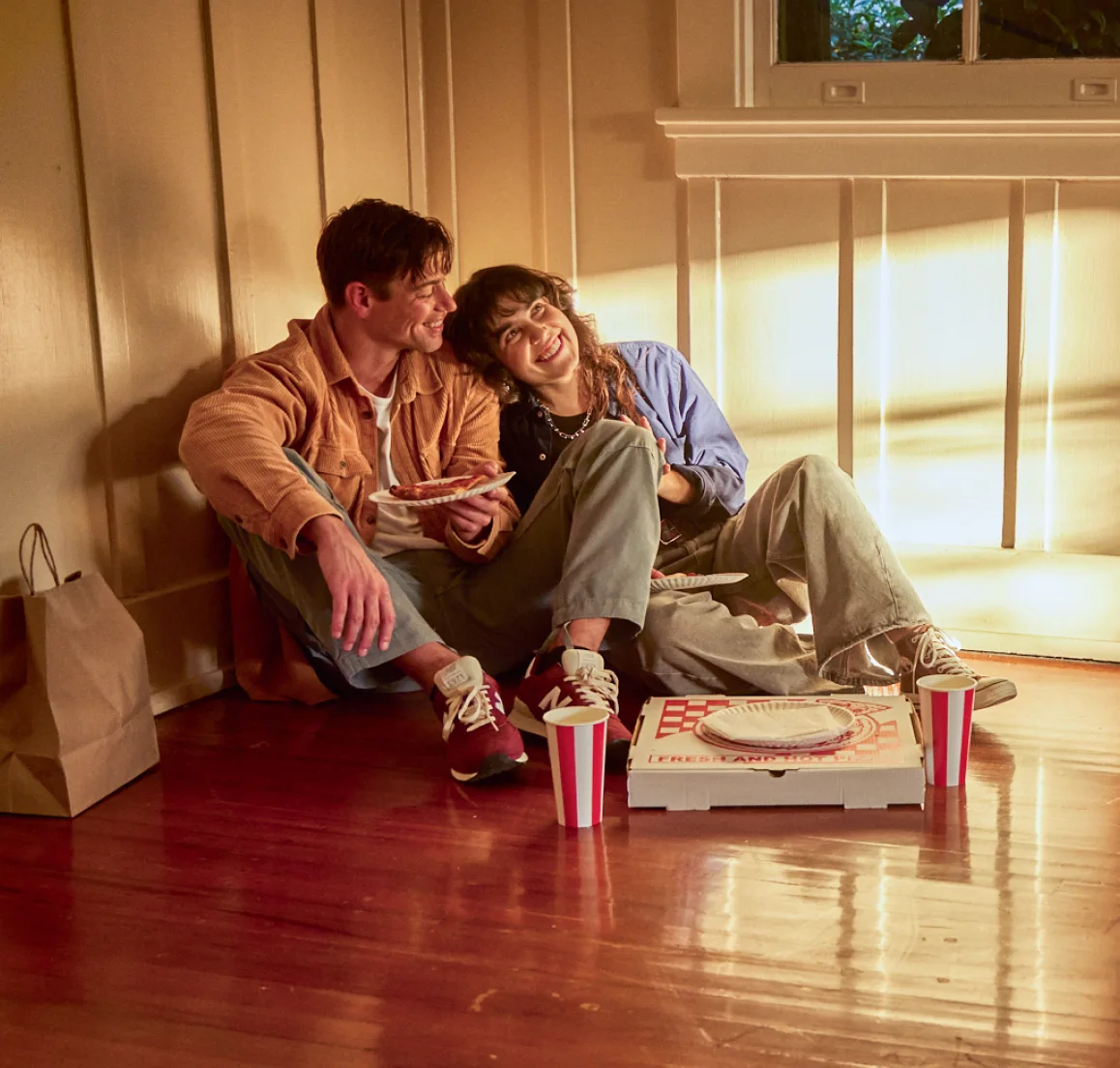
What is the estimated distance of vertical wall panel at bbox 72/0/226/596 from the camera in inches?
91.0

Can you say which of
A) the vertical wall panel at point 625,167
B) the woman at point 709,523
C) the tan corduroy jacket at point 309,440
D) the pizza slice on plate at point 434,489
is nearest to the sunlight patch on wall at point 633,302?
the vertical wall panel at point 625,167

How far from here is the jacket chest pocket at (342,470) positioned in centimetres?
240

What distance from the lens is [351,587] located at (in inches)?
80.6

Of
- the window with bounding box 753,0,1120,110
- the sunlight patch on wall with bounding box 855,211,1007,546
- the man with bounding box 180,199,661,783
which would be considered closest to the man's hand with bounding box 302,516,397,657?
the man with bounding box 180,199,661,783

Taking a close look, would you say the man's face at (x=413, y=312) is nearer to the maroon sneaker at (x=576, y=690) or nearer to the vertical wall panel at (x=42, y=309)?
the vertical wall panel at (x=42, y=309)

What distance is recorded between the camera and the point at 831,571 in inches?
90.3

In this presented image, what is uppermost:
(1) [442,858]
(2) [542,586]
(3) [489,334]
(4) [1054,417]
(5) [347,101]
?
(5) [347,101]

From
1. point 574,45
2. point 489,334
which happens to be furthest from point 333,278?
point 574,45

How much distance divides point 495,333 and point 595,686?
0.76 metres

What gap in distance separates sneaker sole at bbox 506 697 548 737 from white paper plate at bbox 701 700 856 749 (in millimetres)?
300

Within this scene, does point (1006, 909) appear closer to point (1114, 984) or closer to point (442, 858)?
point (1114, 984)

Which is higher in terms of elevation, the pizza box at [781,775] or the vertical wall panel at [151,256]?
the vertical wall panel at [151,256]

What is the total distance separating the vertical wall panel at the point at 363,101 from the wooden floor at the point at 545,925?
1.34m

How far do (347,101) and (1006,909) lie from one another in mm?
2095
